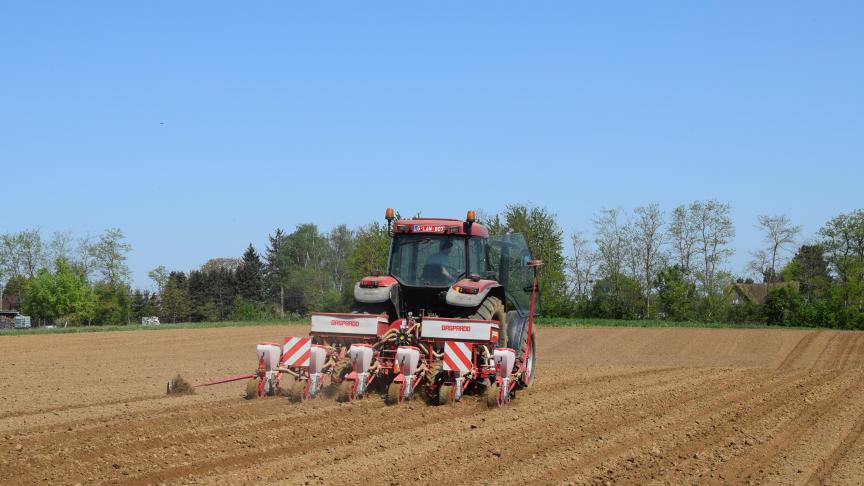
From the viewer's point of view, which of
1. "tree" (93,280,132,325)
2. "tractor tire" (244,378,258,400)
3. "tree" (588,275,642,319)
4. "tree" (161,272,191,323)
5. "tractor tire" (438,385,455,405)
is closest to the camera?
"tractor tire" (438,385,455,405)

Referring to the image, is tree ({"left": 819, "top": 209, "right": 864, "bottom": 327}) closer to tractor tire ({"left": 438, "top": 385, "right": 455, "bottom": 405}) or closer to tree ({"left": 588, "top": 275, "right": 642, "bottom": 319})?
tree ({"left": 588, "top": 275, "right": 642, "bottom": 319})

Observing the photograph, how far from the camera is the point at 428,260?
11.9 meters

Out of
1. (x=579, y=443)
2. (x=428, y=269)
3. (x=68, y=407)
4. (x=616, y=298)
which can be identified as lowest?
(x=579, y=443)

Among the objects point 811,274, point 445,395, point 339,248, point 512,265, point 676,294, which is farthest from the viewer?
point 339,248

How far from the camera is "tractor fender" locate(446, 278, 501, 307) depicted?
35.3 ft

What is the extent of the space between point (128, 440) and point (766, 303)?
142 feet

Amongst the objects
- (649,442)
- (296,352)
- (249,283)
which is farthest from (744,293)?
(649,442)

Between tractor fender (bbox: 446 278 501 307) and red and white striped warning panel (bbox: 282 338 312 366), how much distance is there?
5.98ft

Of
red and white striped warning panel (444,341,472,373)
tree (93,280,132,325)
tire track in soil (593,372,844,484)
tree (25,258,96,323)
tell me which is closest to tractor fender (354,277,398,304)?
red and white striped warning panel (444,341,472,373)

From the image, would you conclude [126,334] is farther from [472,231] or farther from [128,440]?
[128,440]

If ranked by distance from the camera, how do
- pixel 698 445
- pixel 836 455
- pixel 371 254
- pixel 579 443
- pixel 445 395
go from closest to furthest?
1. pixel 836 455
2. pixel 579 443
3. pixel 698 445
4. pixel 445 395
5. pixel 371 254

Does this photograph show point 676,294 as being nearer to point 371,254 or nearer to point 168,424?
point 371,254

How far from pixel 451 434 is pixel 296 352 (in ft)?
9.79

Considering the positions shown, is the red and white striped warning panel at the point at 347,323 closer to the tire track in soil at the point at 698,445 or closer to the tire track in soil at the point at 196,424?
the tire track in soil at the point at 196,424
